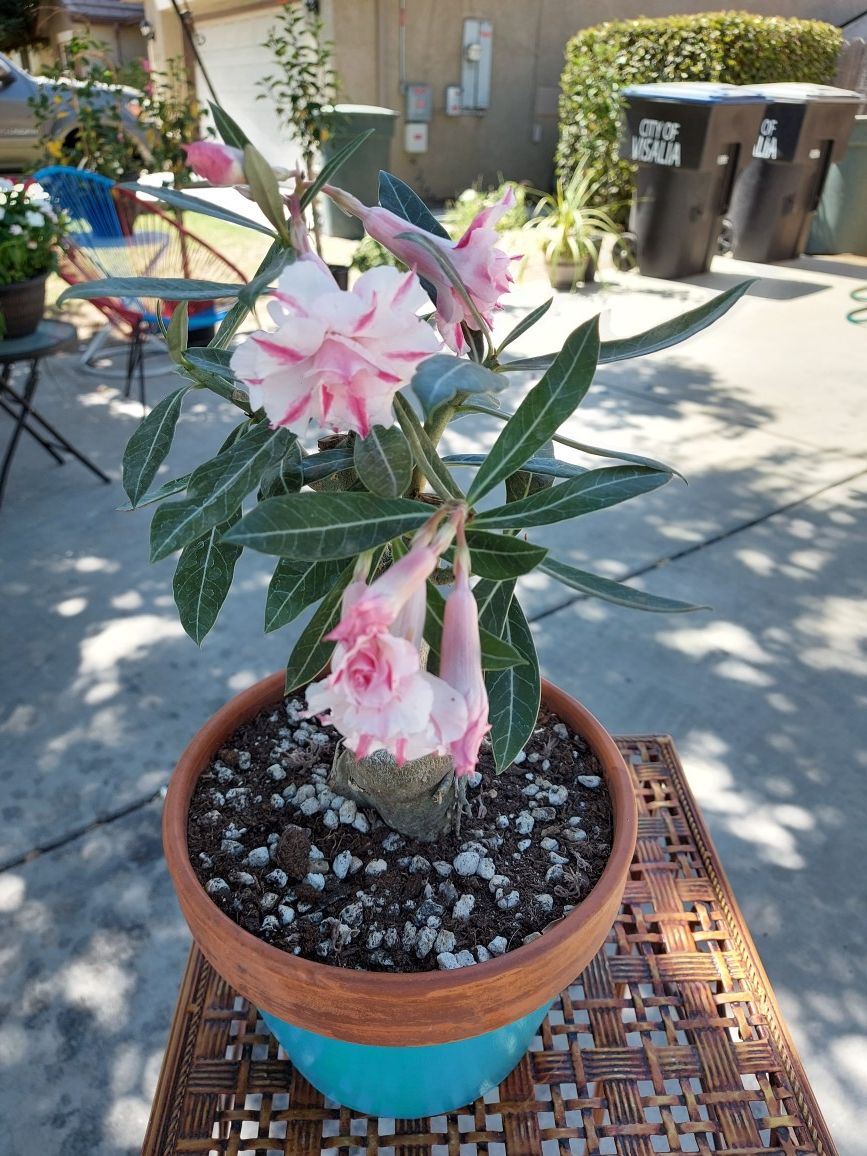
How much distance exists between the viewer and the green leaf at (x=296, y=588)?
2.55 feet

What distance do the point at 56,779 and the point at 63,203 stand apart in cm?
306

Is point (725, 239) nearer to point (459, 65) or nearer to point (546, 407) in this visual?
point (459, 65)

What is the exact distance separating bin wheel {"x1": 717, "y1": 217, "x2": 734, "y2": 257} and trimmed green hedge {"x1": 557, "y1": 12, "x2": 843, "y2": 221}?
72 cm

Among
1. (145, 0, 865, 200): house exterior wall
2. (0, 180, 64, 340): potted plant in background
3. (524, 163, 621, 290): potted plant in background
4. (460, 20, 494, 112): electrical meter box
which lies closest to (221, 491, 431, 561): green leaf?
(0, 180, 64, 340): potted plant in background

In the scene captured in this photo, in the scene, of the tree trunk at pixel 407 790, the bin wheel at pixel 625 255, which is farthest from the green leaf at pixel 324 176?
the bin wheel at pixel 625 255

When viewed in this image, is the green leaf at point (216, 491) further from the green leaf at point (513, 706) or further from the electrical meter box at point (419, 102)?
the electrical meter box at point (419, 102)

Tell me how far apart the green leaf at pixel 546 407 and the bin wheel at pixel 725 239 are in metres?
6.19

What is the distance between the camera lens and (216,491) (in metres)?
0.72

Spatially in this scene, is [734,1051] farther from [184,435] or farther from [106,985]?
[184,435]

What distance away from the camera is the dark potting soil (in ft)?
3.08

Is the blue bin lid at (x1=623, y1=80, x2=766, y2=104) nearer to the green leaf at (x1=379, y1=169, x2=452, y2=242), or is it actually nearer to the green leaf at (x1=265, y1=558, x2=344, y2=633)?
the green leaf at (x1=379, y1=169, x2=452, y2=242)

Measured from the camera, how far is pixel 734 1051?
101 centimetres

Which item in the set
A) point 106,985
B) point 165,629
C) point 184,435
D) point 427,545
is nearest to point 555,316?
point 184,435

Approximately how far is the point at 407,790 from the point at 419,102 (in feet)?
25.1
